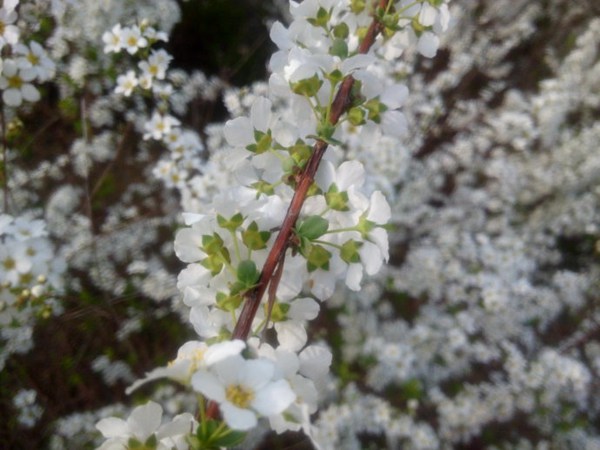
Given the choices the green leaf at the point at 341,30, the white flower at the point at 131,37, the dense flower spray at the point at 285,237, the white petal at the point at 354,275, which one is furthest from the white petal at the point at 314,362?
the white flower at the point at 131,37

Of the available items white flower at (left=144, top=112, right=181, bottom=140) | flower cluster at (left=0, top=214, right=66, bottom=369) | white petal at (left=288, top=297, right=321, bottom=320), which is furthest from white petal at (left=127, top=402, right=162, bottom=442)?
white flower at (left=144, top=112, right=181, bottom=140)

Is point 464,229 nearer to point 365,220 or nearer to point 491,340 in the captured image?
point 491,340

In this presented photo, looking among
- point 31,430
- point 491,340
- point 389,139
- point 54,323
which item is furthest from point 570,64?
point 31,430

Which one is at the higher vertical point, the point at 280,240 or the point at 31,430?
the point at 280,240

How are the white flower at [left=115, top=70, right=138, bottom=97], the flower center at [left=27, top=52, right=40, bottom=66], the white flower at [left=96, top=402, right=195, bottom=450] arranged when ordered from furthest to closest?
the white flower at [left=115, top=70, right=138, bottom=97] < the flower center at [left=27, top=52, right=40, bottom=66] < the white flower at [left=96, top=402, right=195, bottom=450]

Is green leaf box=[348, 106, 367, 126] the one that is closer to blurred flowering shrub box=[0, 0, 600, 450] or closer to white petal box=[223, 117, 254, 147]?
blurred flowering shrub box=[0, 0, 600, 450]

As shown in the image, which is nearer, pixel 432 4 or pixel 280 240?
pixel 280 240

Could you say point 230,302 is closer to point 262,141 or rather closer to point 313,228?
point 313,228
